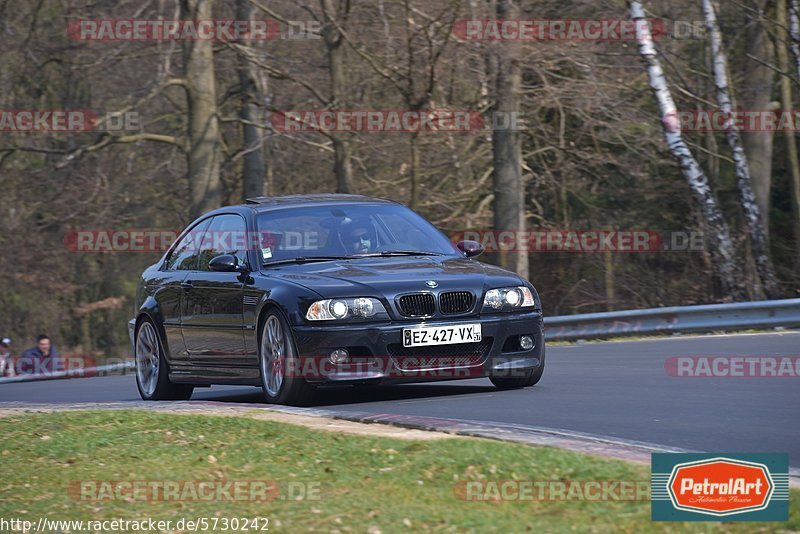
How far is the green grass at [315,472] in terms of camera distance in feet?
19.0

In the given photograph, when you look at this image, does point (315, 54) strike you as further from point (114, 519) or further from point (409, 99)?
point (114, 519)

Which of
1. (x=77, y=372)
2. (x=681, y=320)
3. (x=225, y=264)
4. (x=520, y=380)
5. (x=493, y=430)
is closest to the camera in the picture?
(x=493, y=430)

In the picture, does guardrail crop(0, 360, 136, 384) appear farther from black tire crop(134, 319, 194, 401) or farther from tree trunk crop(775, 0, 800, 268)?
tree trunk crop(775, 0, 800, 268)

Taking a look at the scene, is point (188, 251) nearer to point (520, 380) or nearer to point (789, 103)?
point (520, 380)

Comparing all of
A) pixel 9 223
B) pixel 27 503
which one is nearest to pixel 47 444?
pixel 27 503

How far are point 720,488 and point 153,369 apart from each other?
7.69m

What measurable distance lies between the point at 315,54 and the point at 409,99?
619 centimetres

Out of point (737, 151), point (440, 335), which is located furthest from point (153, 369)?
point (737, 151)

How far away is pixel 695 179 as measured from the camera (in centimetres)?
2323

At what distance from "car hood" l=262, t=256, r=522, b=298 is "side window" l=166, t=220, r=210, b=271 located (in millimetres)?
1538

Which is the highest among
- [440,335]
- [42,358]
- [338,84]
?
[338,84]

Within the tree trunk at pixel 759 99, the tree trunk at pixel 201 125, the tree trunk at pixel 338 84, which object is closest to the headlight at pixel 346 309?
the tree trunk at pixel 338 84

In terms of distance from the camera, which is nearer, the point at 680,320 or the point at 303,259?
the point at 303,259

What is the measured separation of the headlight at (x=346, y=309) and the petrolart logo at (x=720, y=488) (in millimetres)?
3942
